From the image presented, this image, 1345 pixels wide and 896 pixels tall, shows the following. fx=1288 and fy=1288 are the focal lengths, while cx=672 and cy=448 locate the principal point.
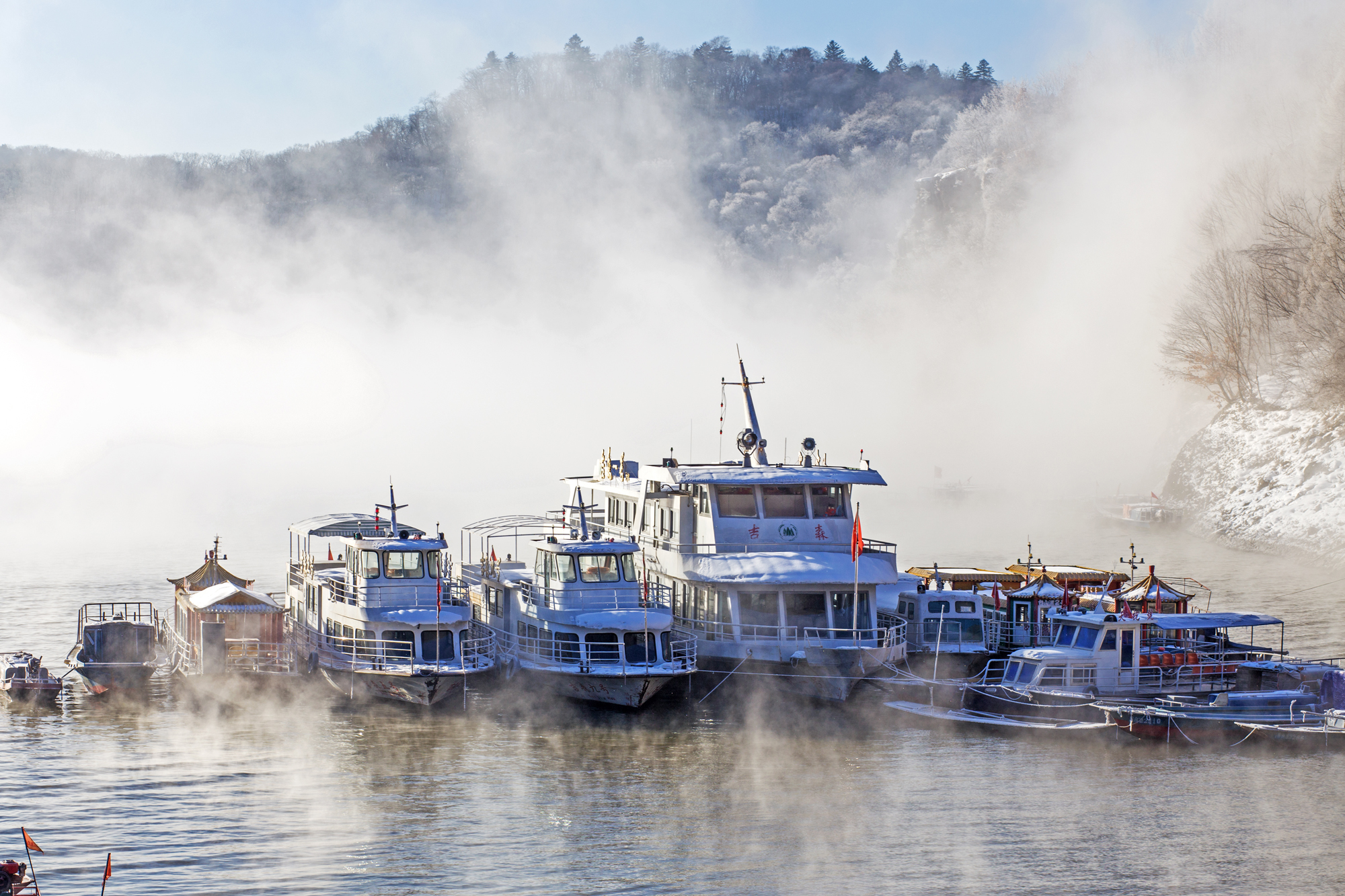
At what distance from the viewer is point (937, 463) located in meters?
182

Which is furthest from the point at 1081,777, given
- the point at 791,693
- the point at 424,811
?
the point at 424,811

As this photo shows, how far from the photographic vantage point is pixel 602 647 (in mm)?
42438

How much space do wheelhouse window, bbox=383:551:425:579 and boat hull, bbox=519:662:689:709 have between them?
5.50m

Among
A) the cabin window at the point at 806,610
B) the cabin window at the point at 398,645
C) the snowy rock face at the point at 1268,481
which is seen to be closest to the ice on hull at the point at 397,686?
the cabin window at the point at 398,645

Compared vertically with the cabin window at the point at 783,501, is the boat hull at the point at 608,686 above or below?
below

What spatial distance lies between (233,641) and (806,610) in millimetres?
20540

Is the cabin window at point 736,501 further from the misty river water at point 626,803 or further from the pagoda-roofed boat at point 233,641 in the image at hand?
the pagoda-roofed boat at point 233,641

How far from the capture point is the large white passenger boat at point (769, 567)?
4381cm

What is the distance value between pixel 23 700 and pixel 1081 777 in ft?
114

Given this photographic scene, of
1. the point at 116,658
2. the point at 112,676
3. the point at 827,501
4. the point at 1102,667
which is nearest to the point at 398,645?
the point at 112,676

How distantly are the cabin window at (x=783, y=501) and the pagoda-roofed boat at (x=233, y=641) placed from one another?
18.4 metres

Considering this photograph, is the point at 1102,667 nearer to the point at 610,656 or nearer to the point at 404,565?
the point at 610,656

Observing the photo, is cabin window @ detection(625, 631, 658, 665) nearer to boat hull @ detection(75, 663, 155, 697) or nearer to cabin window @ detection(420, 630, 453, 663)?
cabin window @ detection(420, 630, 453, 663)

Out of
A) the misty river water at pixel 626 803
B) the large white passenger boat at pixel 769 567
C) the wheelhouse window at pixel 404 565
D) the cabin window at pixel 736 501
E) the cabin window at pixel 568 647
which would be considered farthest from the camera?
the cabin window at pixel 736 501
